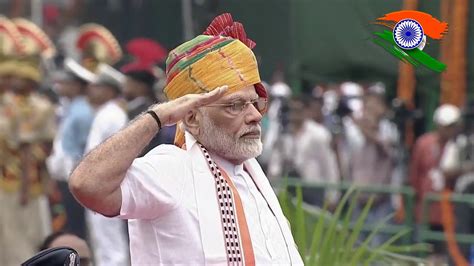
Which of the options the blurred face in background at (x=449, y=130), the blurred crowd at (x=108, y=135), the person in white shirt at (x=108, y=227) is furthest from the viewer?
the blurred face in background at (x=449, y=130)

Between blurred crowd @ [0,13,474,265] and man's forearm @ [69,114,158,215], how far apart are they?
5.81 metres

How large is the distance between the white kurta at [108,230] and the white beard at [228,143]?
20.1 feet

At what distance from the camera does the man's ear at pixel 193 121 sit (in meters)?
4.73

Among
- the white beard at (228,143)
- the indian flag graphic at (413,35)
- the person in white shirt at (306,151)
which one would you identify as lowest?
the person in white shirt at (306,151)

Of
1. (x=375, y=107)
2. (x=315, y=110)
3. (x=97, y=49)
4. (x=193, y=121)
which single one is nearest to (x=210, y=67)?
(x=193, y=121)

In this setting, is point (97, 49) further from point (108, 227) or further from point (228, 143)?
point (228, 143)

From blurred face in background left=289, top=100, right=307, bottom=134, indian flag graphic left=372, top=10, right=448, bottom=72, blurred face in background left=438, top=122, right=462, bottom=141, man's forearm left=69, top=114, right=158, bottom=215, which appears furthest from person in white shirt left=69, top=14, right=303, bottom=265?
blurred face in background left=289, top=100, right=307, bottom=134

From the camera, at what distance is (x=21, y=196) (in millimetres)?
12023

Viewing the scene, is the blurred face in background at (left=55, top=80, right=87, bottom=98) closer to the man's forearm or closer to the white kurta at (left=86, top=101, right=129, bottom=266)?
the white kurta at (left=86, top=101, right=129, bottom=266)

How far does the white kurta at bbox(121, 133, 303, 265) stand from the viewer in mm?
4422

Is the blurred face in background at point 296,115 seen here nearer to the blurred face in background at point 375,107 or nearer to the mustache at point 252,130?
the blurred face in background at point 375,107

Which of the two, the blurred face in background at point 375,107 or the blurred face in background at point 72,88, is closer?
the blurred face in background at point 72,88

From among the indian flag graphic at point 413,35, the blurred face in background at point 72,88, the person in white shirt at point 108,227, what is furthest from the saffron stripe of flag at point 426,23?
the blurred face in background at point 72,88

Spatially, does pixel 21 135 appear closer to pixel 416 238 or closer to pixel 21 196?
pixel 21 196
